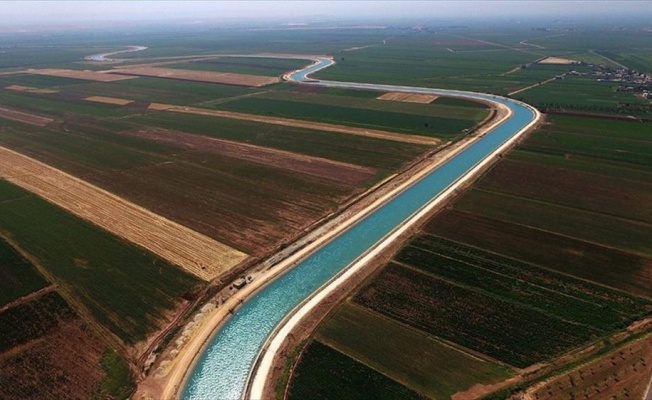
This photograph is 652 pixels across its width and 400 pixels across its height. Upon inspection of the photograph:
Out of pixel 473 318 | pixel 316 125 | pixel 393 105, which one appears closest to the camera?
pixel 473 318

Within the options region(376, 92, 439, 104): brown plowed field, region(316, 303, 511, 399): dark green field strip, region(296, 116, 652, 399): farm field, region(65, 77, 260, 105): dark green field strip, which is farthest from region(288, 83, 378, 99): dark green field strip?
region(316, 303, 511, 399): dark green field strip

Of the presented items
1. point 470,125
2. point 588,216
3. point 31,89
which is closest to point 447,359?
point 588,216

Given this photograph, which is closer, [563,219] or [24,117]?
[563,219]

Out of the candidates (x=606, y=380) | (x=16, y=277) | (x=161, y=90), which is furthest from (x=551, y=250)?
(x=161, y=90)

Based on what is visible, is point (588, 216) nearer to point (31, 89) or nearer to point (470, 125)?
point (470, 125)

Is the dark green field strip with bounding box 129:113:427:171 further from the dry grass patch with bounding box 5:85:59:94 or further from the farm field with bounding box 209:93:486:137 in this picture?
the dry grass patch with bounding box 5:85:59:94

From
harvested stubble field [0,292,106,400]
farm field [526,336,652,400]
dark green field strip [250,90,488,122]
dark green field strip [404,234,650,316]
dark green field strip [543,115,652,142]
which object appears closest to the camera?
farm field [526,336,652,400]

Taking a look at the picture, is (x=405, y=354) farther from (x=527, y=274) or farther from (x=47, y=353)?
(x=47, y=353)

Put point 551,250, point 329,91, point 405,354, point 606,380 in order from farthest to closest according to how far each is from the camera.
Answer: point 329,91 < point 551,250 < point 405,354 < point 606,380
